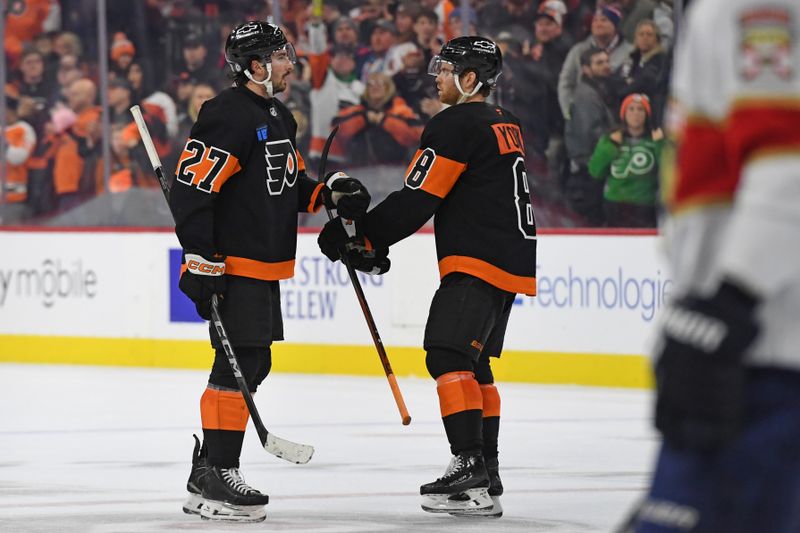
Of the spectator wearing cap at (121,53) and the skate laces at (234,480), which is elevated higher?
the spectator wearing cap at (121,53)

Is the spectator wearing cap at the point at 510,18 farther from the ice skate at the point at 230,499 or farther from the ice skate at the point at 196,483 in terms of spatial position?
the ice skate at the point at 230,499

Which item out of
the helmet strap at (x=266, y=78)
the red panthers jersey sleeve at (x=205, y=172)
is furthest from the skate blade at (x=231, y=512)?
the helmet strap at (x=266, y=78)

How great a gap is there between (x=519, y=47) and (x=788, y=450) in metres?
8.46

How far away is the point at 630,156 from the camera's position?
963 cm

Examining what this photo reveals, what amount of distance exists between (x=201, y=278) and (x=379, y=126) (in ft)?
19.7

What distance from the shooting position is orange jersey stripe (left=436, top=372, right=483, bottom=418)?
4.99 meters

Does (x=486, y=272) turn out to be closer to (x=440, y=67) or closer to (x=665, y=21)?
(x=440, y=67)

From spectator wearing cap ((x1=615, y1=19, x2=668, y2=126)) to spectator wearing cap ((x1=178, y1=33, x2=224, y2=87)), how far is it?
126 inches

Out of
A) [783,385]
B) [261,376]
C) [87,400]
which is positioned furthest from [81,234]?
[783,385]

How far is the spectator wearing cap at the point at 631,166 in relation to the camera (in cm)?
947

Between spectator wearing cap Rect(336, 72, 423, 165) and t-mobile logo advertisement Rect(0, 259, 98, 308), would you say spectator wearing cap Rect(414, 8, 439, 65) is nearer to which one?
spectator wearing cap Rect(336, 72, 423, 165)

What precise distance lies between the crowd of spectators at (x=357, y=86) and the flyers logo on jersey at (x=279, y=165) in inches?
179

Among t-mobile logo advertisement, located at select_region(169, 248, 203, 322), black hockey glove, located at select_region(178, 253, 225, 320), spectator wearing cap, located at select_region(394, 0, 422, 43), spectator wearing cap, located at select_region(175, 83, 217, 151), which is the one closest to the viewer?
black hockey glove, located at select_region(178, 253, 225, 320)

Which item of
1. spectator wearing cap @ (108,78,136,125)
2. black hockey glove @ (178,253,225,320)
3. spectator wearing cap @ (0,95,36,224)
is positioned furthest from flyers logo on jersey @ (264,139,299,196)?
spectator wearing cap @ (0,95,36,224)
